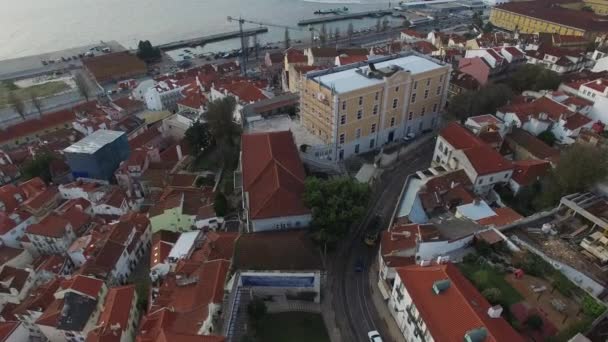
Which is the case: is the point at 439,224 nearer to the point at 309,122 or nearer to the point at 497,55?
the point at 309,122

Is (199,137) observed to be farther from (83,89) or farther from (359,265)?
(83,89)

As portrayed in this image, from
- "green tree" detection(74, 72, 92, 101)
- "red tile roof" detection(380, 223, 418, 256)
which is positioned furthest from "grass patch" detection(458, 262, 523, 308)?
"green tree" detection(74, 72, 92, 101)

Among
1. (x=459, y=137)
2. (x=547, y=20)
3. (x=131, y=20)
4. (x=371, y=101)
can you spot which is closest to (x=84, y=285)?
(x=371, y=101)

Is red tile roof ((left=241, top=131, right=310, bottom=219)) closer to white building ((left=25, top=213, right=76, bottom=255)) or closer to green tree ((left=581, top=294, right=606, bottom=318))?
green tree ((left=581, top=294, right=606, bottom=318))

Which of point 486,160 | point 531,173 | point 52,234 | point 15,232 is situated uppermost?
point 486,160

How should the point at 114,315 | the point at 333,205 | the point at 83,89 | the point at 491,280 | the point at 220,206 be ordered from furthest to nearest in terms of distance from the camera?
the point at 83,89
the point at 220,206
the point at 333,205
the point at 114,315
the point at 491,280

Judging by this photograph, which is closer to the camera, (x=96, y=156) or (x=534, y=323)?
(x=534, y=323)

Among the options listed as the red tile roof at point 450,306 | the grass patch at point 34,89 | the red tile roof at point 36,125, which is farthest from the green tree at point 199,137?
the grass patch at point 34,89
